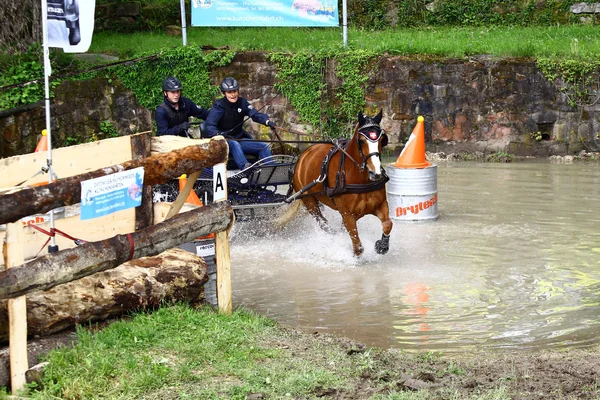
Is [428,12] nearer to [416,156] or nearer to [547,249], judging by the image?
[416,156]

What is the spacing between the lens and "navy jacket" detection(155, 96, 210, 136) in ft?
43.0

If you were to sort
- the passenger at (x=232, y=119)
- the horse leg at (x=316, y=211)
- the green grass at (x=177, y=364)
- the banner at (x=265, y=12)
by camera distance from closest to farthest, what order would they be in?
the green grass at (x=177, y=364) < the horse leg at (x=316, y=211) < the passenger at (x=232, y=119) < the banner at (x=265, y=12)

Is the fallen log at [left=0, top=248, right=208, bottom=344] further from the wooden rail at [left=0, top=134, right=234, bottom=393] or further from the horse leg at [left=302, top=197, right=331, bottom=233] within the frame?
the horse leg at [left=302, top=197, right=331, bottom=233]

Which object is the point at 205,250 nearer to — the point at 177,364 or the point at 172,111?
the point at 177,364

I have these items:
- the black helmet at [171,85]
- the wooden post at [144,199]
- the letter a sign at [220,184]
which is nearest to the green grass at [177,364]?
the letter a sign at [220,184]

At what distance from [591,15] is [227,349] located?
18982mm

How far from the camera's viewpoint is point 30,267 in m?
6.48

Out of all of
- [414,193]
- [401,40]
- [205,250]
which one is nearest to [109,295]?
[205,250]

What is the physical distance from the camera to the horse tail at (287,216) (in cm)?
1277

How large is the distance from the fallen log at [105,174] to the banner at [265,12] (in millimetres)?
11367

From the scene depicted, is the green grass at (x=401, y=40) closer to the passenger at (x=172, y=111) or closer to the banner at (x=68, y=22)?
the passenger at (x=172, y=111)

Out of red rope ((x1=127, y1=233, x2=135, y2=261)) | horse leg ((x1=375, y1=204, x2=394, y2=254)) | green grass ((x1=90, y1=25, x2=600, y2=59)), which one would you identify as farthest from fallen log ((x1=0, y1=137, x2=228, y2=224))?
green grass ((x1=90, y1=25, x2=600, y2=59))

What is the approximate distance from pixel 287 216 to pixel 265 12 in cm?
756

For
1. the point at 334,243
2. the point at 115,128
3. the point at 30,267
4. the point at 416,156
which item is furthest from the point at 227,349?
the point at 115,128
